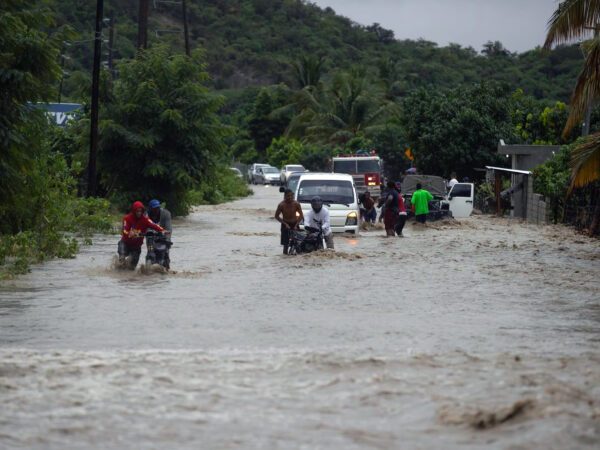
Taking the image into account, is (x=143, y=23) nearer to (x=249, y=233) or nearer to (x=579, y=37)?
(x=249, y=233)

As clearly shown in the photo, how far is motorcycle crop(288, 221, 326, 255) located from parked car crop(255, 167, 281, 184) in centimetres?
5641

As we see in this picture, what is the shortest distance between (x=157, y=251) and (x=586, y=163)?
817 centimetres

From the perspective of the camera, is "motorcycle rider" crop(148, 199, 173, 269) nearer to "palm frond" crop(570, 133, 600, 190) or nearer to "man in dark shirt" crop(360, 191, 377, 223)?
"palm frond" crop(570, 133, 600, 190)

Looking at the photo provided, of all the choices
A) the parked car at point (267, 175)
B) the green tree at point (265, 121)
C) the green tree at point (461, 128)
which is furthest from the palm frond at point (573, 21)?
the green tree at point (265, 121)

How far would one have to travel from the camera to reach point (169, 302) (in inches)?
675

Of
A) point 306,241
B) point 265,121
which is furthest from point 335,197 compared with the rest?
point 265,121

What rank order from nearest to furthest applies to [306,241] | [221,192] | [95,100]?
1. [306,241]
2. [95,100]
3. [221,192]

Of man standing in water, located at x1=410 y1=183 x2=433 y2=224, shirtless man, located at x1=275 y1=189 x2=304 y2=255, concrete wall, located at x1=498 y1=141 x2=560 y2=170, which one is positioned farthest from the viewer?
concrete wall, located at x1=498 y1=141 x2=560 y2=170

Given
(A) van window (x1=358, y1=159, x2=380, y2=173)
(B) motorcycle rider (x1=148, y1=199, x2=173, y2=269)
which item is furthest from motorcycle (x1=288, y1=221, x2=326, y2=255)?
(A) van window (x1=358, y1=159, x2=380, y2=173)

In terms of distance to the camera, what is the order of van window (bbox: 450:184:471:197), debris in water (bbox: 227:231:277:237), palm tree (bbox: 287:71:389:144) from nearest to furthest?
debris in water (bbox: 227:231:277:237) < van window (bbox: 450:184:471:197) < palm tree (bbox: 287:71:389:144)

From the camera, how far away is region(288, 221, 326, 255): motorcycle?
2364 cm

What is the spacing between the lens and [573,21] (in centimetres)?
2047

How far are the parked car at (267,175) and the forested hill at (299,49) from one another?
495 inches

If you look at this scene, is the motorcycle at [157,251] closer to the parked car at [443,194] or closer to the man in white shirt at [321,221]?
the man in white shirt at [321,221]
